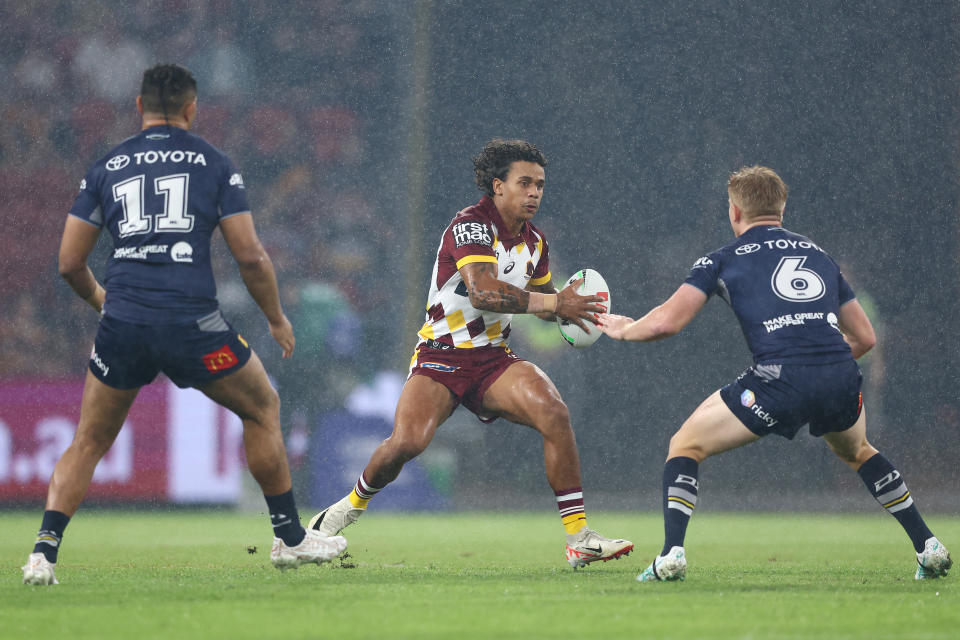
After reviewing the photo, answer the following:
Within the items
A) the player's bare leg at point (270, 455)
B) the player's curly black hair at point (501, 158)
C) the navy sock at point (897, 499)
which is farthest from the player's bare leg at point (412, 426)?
the navy sock at point (897, 499)

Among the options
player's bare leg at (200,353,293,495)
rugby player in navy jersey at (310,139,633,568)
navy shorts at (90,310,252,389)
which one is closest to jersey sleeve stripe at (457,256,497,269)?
rugby player in navy jersey at (310,139,633,568)

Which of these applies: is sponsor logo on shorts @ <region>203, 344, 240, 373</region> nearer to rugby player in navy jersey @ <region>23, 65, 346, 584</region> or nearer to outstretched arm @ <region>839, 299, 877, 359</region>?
rugby player in navy jersey @ <region>23, 65, 346, 584</region>

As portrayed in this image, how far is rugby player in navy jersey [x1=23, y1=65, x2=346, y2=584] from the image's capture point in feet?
16.4

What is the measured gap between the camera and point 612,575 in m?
5.61

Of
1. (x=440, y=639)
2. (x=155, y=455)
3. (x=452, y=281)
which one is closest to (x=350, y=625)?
(x=440, y=639)

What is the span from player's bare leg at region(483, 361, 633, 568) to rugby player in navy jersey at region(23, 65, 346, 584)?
50.8 inches

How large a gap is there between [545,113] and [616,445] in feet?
13.9

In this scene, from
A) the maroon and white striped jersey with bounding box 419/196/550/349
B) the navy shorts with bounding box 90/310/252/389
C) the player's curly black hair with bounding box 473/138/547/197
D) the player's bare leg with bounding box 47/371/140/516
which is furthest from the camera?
the player's curly black hair with bounding box 473/138/547/197

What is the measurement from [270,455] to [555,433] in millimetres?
1425

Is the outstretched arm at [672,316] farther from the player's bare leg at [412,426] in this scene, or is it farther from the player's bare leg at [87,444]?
the player's bare leg at [87,444]

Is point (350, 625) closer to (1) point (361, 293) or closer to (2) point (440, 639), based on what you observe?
(2) point (440, 639)

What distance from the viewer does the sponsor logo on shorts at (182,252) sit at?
16.5 ft

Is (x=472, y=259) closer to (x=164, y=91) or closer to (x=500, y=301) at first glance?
(x=500, y=301)

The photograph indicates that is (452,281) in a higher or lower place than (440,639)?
higher
